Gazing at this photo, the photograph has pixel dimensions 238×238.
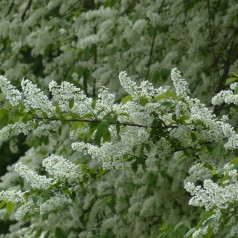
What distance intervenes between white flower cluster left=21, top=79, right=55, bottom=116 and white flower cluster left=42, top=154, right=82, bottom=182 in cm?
31

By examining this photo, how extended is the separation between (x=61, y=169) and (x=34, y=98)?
1.43 ft

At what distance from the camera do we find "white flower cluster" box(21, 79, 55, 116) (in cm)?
335

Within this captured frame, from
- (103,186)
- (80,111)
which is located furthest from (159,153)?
(103,186)

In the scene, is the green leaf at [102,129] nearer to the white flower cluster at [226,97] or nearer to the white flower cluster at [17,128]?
the white flower cluster at [17,128]

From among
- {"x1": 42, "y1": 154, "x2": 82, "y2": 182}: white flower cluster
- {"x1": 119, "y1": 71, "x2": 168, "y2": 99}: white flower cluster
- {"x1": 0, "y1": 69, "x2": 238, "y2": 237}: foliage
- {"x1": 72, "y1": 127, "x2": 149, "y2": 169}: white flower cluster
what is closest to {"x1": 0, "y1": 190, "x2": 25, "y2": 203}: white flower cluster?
{"x1": 0, "y1": 69, "x2": 238, "y2": 237}: foliage

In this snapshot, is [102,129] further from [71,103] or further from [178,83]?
[178,83]

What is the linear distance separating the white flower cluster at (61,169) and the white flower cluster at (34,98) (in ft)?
1.01

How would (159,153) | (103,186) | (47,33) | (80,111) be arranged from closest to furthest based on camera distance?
1. (80,111)
2. (159,153)
3. (103,186)
4. (47,33)

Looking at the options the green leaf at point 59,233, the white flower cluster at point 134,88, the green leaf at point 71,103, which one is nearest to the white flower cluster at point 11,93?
the green leaf at point 71,103

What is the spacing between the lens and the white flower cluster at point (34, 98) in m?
3.35

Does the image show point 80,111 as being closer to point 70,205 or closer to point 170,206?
point 170,206

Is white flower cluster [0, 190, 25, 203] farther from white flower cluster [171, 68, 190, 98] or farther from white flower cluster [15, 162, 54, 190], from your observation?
white flower cluster [171, 68, 190, 98]

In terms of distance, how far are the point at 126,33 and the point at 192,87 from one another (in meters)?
0.64

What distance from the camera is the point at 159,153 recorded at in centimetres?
368
